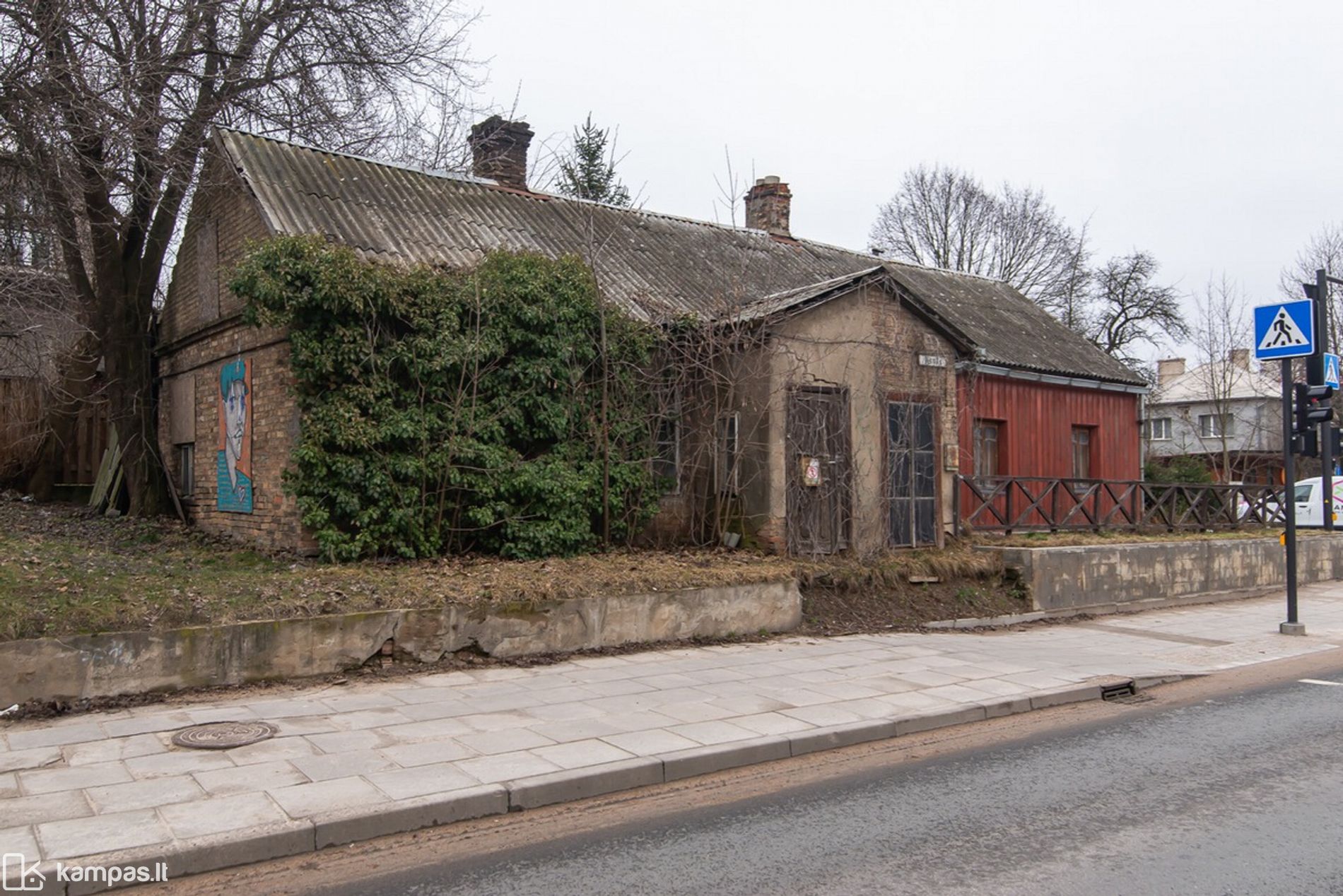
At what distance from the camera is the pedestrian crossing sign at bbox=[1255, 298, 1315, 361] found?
12.6m

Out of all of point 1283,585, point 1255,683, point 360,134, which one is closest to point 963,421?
point 1283,585

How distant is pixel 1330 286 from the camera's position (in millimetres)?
34438

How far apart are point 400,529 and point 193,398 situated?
5415 millimetres

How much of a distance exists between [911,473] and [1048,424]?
947 centimetres

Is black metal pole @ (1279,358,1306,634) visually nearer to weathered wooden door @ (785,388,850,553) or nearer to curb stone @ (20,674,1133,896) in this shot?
weathered wooden door @ (785,388,850,553)

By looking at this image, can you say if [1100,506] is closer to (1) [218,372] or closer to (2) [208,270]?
(1) [218,372]

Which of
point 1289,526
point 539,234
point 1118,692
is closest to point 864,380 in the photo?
point 1118,692

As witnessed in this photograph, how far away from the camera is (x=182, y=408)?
14852 millimetres

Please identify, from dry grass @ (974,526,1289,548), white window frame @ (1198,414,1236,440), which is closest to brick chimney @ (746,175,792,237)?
dry grass @ (974,526,1289,548)

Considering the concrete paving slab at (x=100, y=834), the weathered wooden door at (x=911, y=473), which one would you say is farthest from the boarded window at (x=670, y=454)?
the concrete paving slab at (x=100, y=834)

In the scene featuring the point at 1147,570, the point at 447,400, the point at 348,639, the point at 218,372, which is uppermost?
the point at 218,372

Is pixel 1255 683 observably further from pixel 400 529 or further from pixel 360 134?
pixel 360 134

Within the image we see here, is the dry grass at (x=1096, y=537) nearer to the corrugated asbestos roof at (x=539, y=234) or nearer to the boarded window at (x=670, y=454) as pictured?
the corrugated asbestos roof at (x=539, y=234)

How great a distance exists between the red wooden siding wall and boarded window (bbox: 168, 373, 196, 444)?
1276cm
